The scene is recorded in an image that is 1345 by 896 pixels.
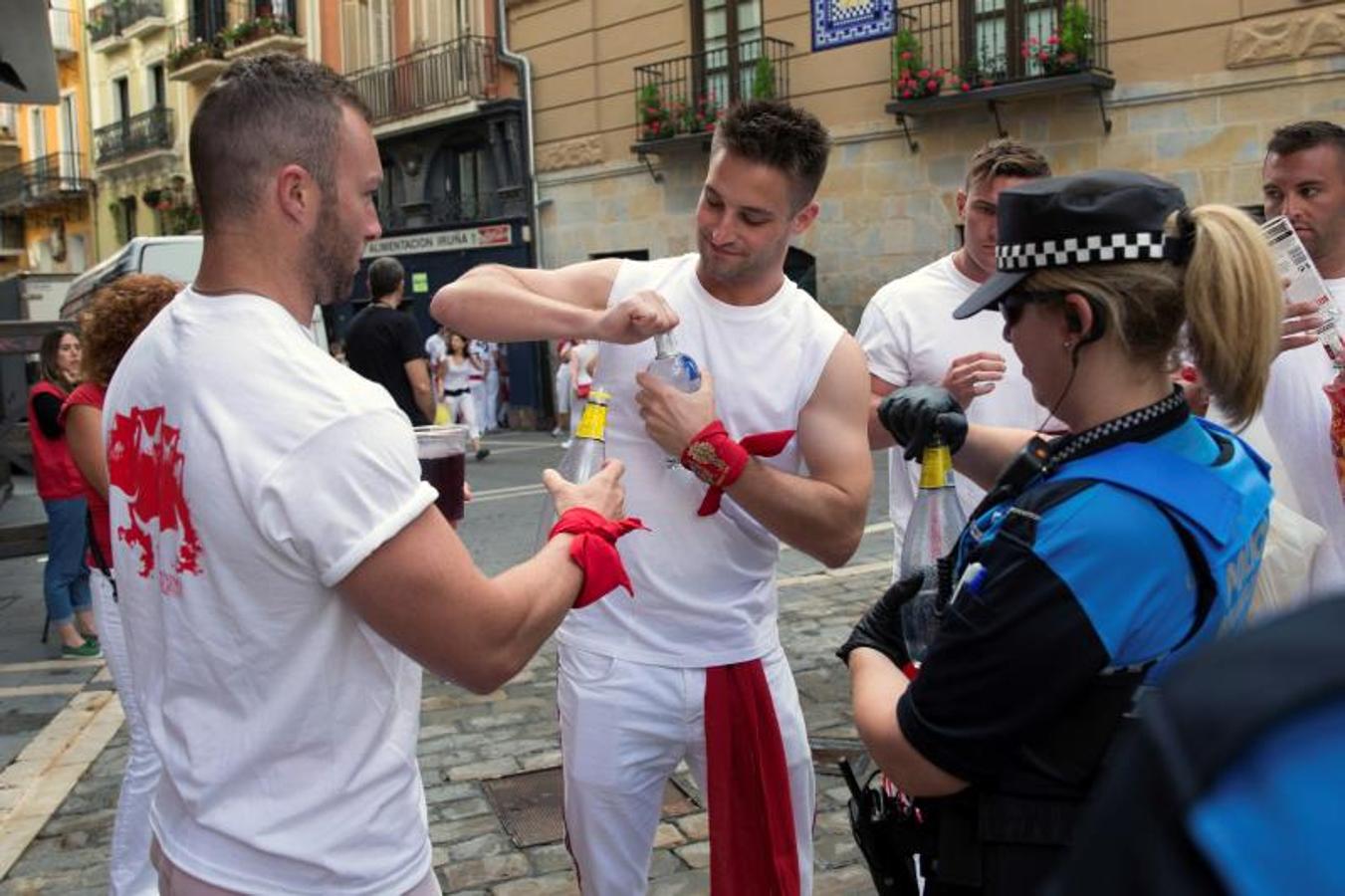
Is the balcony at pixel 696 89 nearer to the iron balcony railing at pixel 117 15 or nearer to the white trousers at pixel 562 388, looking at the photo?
the white trousers at pixel 562 388

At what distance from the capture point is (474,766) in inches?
193

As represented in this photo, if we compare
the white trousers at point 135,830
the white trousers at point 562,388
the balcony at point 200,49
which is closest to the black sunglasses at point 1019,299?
the white trousers at point 135,830

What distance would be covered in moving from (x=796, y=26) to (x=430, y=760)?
1450cm

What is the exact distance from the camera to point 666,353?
2.79 metres

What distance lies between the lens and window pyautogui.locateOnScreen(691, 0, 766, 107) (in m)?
18.1

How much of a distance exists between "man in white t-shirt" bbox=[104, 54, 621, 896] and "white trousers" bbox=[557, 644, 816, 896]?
831 mm

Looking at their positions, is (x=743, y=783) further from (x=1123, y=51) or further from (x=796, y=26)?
(x=796, y=26)

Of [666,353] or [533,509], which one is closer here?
[666,353]

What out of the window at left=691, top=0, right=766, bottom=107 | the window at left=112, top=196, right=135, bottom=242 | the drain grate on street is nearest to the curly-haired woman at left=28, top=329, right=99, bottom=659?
the drain grate on street

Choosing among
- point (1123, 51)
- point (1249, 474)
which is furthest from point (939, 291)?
point (1123, 51)

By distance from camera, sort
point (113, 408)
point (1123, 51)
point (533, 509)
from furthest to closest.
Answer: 1. point (1123, 51)
2. point (533, 509)
3. point (113, 408)

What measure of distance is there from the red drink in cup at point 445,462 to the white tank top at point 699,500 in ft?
1.17

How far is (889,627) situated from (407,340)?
20.3 feet

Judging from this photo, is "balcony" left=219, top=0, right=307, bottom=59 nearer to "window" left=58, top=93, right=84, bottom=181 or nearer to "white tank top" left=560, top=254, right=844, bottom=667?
"window" left=58, top=93, right=84, bottom=181
